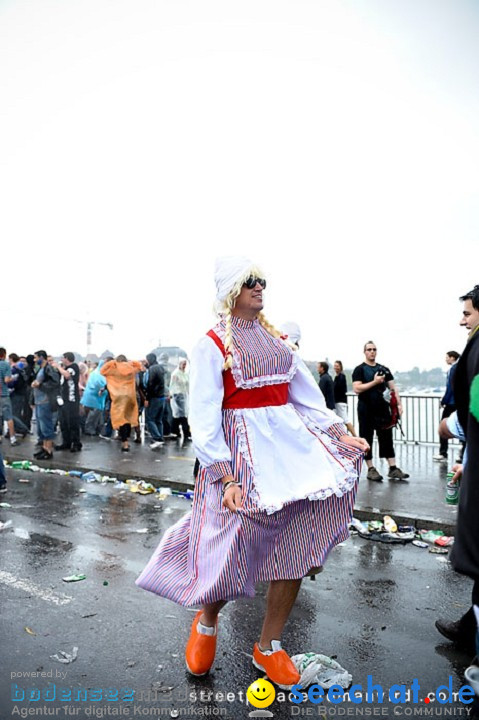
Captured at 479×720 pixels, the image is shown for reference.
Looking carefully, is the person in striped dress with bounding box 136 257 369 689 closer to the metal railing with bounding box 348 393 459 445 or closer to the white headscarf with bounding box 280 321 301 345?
the white headscarf with bounding box 280 321 301 345

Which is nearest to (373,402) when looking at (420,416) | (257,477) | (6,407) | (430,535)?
(430,535)

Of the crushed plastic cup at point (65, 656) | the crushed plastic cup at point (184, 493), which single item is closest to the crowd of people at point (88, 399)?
the crushed plastic cup at point (184, 493)

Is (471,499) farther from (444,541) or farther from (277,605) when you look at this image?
(444,541)

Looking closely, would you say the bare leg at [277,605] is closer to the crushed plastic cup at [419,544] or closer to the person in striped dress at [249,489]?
the person in striped dress at [249,489]

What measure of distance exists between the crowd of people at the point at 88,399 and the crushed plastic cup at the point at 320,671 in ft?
26.0

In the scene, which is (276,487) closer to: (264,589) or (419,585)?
(264,589)

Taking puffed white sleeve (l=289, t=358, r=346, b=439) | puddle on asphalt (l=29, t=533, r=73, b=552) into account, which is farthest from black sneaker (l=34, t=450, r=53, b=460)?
puffed white sleeve (l=289, t=358, r=346, b=439)

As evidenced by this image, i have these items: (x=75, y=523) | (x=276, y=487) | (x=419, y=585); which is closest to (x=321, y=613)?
(x=419, y=585)

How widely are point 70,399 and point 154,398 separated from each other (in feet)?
7.11

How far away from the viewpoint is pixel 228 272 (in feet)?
10.9

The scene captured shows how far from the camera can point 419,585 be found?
470 cm

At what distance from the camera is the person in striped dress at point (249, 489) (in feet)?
9.83

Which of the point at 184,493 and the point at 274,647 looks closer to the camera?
the point at 274,647

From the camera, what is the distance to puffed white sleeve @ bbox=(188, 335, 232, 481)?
3049mm
